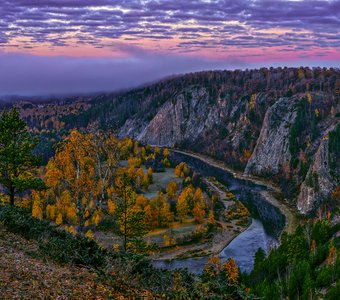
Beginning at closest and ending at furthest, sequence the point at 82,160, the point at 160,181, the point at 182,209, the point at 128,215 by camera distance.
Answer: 1. the point at 82,160
2. the point at 128,215
3. the point at 182,209
4. the point at 160,181

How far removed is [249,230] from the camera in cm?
9519

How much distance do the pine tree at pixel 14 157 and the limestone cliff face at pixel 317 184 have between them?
102m

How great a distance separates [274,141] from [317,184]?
5464cm

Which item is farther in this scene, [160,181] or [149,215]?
[160,181]

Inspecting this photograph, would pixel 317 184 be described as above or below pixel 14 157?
below

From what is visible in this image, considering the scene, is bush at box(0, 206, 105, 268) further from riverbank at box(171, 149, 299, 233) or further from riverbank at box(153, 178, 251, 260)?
riverbank at box(171, 149, 299, 233)

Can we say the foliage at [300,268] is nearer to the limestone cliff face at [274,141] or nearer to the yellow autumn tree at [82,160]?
the yellow autumn tree at [82,160]

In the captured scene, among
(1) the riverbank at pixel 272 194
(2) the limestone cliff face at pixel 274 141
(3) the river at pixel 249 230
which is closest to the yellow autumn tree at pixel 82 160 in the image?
(3) the river at pixel 249 230

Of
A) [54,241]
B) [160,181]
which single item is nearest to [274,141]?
[160,181]

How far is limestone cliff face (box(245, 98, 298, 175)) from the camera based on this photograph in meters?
173

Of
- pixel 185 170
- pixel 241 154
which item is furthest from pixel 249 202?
pixel 241 154

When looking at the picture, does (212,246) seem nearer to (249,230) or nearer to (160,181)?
(249,230)

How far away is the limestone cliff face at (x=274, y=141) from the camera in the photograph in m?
173

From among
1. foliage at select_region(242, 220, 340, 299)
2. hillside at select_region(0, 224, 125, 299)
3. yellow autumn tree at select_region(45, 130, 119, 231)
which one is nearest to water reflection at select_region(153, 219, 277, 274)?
foliage at select_region(242, 220, 340, 299)
